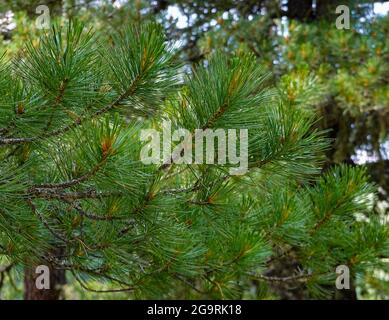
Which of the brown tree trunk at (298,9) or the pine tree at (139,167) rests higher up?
the brown tree trunk at (298,9)

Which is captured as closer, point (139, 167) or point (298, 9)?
point (139, 167)

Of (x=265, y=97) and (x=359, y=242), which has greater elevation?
(x=265, y=97)

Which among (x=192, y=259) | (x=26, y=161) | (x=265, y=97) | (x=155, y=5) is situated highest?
(x=155, y=5)

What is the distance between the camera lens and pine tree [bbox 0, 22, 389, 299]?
1.35 metres

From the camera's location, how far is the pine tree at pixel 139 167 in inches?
53.3

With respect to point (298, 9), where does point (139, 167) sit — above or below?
below

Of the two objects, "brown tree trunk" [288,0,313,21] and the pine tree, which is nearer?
the pine tree

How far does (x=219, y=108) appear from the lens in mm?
1385

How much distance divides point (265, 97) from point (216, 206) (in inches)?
12.2

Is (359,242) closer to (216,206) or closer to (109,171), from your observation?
(216,206)

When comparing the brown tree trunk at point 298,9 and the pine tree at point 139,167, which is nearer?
the pine tree at point 139,167

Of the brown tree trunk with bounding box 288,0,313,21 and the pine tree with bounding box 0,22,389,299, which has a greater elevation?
the brown tree trunk with bounding box 288,0,313,21

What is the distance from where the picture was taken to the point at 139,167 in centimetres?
143
